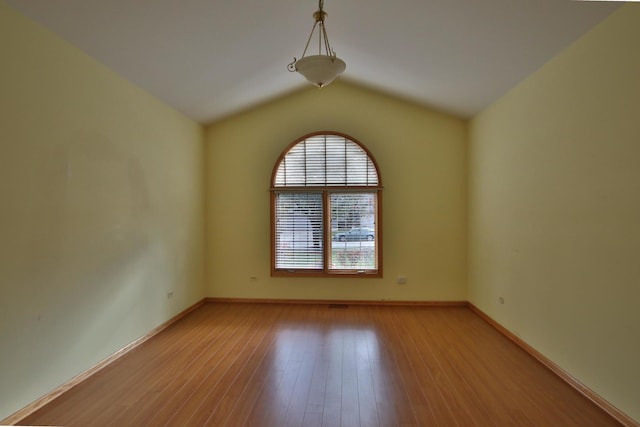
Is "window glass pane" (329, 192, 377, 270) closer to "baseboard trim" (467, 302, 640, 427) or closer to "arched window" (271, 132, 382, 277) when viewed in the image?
"arched window" (271, 132, 382, 277)

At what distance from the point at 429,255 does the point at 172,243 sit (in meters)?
3.56

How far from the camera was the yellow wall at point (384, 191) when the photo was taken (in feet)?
16.5

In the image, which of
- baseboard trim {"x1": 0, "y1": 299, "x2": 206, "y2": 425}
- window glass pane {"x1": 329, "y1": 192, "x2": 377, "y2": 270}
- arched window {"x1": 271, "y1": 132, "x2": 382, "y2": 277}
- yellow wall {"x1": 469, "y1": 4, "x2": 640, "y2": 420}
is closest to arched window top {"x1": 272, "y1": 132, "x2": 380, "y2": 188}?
arched window {"x1": 271, "y1": 132, "x2": 382, "y2": 277}

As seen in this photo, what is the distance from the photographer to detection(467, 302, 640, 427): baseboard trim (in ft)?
7.27

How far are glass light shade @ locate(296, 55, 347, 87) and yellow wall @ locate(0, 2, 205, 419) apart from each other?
1.89 meters

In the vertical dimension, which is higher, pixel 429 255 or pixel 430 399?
pixel 429 255

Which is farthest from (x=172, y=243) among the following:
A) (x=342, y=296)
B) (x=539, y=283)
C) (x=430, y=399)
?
(x=539, y=283)

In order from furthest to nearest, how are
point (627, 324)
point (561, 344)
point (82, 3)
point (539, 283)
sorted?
point (539, 283), point (561, 344), point (82, 3), point (627, 324)

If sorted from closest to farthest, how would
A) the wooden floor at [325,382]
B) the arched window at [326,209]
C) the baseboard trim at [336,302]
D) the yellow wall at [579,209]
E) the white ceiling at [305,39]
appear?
the yellow wall at [579,209]
the wooden floor at [325,382]
the white ceiling at [305,39]
the baseboard trim at [336,302]
the arched window at [326,209]

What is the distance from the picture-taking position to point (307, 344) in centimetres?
359

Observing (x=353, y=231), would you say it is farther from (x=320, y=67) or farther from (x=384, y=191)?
(x=320, y=67)

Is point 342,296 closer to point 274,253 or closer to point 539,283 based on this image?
point 274,253

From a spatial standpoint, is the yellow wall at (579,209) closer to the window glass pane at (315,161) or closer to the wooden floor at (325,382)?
the wooden floor at (325,382)

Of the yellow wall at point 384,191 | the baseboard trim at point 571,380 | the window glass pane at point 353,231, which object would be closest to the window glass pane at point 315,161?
the yellow wall at point 384,191
